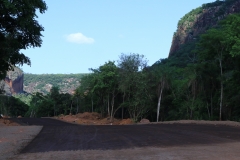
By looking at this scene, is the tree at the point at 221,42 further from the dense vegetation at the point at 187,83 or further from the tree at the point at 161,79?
the tree at the point at 161,79

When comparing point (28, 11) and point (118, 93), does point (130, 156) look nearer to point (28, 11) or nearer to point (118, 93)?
point (28, 11)

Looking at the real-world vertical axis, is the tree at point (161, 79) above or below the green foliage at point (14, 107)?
above

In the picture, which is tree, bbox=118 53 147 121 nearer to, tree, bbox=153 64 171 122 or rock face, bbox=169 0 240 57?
tree, bbox=153 64 171 122

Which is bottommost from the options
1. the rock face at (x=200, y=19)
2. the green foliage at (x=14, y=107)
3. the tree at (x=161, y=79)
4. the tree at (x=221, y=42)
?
the green foliage at (x=14, y=107)

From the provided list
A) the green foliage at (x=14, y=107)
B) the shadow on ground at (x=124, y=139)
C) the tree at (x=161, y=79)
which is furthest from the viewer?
the green foliage at (x=14, y=107)

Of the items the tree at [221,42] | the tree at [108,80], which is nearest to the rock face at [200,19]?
the tree at [108,80]

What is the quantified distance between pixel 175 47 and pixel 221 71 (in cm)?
11413

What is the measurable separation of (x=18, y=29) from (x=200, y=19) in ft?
453

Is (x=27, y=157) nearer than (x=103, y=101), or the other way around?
(x=27, y=157)

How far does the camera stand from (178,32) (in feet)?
526

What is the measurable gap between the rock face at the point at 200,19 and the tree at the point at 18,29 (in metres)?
119

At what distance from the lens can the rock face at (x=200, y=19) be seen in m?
134

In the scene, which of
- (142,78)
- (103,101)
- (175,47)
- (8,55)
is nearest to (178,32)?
(175,47)

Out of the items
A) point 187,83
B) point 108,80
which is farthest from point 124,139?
point 108,80
